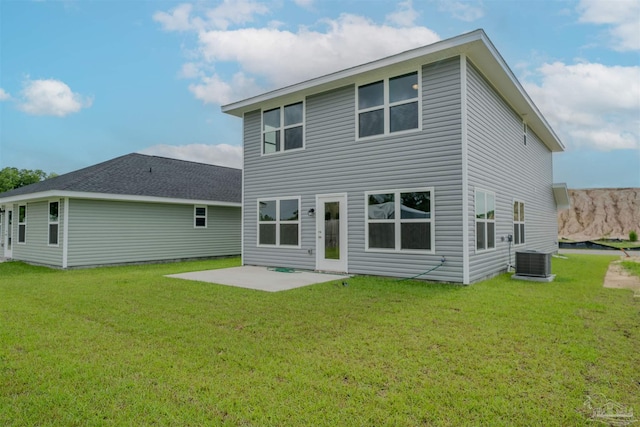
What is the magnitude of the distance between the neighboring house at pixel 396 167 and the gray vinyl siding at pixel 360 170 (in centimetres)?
3

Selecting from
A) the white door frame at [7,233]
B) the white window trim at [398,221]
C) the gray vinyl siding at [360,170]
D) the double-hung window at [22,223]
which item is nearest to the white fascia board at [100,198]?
the double-hung window at [22,223]

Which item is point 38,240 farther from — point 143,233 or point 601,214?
point 601,214

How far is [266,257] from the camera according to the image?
10.6m

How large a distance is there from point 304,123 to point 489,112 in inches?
186

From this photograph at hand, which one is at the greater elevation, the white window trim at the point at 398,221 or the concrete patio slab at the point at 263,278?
the white window trim at the point at 398,221

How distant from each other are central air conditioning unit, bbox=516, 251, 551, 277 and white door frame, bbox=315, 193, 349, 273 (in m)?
4.06

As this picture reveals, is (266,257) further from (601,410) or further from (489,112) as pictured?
(601,410)

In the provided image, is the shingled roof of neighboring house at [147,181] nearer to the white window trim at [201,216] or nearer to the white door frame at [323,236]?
the white window trim at [201,216]

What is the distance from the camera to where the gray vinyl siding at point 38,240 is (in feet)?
36.7

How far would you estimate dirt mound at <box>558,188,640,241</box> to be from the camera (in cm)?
3369

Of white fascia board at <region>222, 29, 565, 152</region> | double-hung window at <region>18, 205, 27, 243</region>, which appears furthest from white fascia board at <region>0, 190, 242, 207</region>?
white fascia board at <region>222, 29, 565, 152</region>

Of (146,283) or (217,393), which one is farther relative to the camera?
(146,283)

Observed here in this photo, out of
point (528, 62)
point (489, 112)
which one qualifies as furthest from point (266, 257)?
point (528, 62)

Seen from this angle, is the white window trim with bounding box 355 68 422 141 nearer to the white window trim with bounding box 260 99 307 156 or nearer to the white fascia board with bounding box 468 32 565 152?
the white fascia board with bounding box 468 32 565 152
